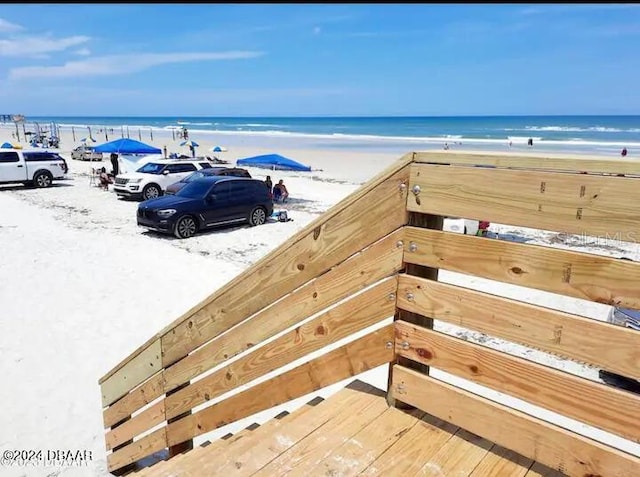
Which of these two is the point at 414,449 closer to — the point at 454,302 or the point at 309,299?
the point at 454,302

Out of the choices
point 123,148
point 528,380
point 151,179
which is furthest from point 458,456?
point 123,148

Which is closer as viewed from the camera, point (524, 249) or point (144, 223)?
point (524, 249)

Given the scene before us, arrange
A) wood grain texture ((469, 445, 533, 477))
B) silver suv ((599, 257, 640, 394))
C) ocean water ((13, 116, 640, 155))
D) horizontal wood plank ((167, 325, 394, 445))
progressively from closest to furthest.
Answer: wood grain texture ((469, 445, 533, 477)) → horizontal wood plank ((167, 325, 394, 445)) → silver suv ((599, 257, 640, 394)) → ocean water ((13, 116, 640, 155))

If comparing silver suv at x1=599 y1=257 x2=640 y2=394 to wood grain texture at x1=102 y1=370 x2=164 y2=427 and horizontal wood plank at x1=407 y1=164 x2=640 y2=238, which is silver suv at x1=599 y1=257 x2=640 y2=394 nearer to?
horizontal wood plank at x1=407 y1=164 x2=640 y2=238

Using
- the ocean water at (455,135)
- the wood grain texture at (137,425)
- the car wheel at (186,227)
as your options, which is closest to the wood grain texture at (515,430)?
the wood grain texture at (137,425)

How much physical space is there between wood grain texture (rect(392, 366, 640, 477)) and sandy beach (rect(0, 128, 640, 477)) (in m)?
1.22

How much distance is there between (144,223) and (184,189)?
1617mm

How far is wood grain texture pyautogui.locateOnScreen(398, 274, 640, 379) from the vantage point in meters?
1.57

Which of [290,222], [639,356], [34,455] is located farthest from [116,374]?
[290,222]

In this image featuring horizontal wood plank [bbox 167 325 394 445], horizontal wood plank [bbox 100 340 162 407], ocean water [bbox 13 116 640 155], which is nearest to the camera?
horizontal wood plank [bbox 167 325 394 445]

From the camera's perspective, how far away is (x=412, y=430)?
226 centimetres

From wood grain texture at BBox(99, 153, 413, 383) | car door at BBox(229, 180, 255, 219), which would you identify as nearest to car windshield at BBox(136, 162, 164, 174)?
car door at BBox(229, 180, 255, 219)

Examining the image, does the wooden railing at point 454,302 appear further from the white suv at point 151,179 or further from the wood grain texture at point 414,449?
the white suv at point 151,179

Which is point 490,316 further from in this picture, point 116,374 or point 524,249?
point 116,374
